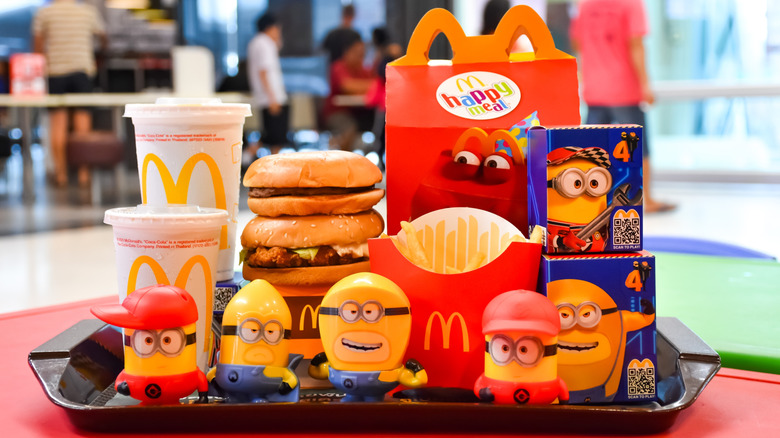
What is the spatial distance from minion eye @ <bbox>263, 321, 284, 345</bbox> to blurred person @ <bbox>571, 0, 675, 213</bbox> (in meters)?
4.10

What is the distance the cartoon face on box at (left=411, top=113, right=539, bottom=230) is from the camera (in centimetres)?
116

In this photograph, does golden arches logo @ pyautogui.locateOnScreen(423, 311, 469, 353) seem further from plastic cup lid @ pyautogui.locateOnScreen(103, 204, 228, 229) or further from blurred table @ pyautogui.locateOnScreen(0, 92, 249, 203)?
blurred table @ pyautogui.locateOnScreen(0, 92, 249, 203)

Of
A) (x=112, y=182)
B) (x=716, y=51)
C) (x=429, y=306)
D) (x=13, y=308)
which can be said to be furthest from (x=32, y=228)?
(x=716, y=51)

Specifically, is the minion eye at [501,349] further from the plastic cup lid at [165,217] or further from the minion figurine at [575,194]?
the plastic cup lid at [165,217]

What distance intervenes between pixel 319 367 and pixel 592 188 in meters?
0.43

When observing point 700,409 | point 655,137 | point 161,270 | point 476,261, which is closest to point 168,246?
point 161,270

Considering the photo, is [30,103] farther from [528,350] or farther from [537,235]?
[528,350]

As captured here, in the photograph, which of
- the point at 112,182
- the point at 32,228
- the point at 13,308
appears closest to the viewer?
the point at 13,308

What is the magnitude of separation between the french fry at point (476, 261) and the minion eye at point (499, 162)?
0.45 ft

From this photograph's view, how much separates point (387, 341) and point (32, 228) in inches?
193

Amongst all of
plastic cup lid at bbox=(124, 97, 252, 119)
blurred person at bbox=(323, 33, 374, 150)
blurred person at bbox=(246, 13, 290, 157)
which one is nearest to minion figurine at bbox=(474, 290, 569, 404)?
plastic cup lid at bbox=(124, 97, 252, 119)

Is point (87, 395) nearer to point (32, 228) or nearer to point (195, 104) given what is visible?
point (195, 104)

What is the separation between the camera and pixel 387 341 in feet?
3.03

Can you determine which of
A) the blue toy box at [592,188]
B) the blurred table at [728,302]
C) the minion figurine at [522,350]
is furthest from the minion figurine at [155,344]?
the blurred table at [728,302]
